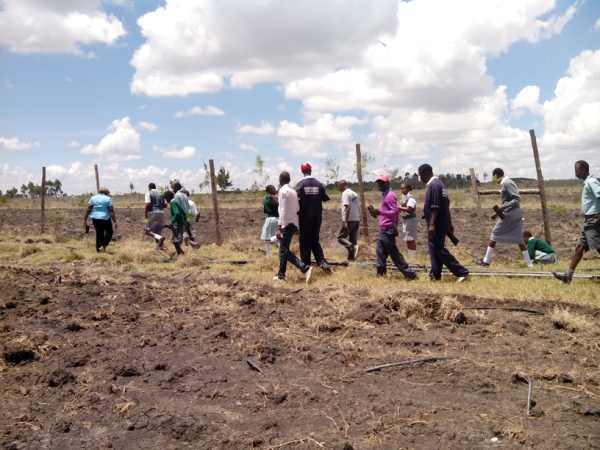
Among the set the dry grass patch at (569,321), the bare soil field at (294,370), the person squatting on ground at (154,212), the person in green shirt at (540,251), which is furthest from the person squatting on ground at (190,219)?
the dry grass patch at (569,321)

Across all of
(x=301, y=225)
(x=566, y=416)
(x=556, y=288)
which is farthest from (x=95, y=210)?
(x=566, y=416)

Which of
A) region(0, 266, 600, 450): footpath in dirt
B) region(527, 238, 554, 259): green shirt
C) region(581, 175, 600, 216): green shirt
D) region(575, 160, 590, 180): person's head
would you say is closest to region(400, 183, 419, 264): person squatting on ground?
region(527, 238, 554, 259): green shirt

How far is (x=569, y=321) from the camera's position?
19.0 ft

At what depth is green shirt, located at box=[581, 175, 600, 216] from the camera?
24.7 feet

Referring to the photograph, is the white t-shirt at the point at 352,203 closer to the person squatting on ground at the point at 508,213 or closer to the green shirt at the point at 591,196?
the person squatting on ground at the point at 508,213

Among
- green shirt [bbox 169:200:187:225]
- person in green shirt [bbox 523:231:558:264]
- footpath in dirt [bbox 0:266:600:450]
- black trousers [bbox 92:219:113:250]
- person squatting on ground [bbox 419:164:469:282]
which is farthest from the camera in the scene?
black trousers [bbox 92:219:113:250]

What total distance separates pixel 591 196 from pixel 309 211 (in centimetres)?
442

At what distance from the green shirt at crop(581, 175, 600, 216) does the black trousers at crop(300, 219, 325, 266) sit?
4.22 meters

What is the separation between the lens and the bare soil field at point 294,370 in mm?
3770

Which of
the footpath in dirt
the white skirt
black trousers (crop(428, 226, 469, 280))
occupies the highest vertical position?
the white skirt

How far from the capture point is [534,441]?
3451 mm

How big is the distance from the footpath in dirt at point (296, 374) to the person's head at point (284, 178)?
7.56 ft

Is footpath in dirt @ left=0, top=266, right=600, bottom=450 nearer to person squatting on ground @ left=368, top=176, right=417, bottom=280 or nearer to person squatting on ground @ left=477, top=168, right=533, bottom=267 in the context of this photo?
person squatting on ground @ left=368, top=176, right=417, bottom=280

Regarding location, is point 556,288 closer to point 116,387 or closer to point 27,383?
point 116,387
